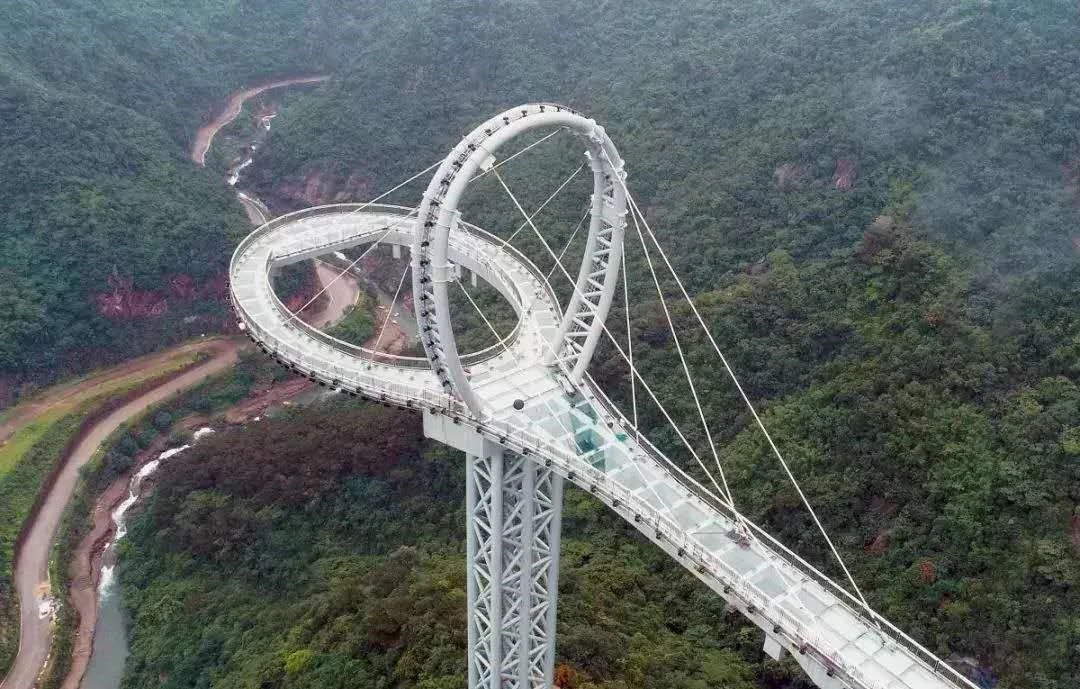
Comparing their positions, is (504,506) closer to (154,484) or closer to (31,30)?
(154,484)

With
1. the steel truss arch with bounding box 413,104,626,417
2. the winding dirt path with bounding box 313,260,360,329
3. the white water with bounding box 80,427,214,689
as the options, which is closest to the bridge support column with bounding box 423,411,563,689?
the steel truss arch with bounding box 413,104,626,417

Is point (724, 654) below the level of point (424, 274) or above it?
below

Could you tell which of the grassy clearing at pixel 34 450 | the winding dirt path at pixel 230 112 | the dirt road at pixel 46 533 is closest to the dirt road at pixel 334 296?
the dirt road at pixel 46 533

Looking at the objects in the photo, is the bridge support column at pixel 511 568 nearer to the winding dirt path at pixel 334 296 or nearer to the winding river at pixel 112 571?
the winding river at pixel 112 571

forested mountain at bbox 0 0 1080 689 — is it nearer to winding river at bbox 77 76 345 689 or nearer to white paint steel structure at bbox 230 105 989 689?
winding river at bbox 77 76 345 689

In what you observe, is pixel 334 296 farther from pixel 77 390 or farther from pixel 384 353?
pixel 384 353

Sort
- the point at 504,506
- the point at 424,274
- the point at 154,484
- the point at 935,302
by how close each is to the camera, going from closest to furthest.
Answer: the point at 424,274 < the point at 504,506 < the point at 935,302 < the point at 154,484

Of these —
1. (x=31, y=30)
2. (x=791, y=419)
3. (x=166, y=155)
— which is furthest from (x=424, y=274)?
(x=31, y=30)

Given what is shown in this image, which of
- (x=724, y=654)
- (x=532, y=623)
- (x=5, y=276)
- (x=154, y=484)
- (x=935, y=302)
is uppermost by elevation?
(x=5, y=276)
